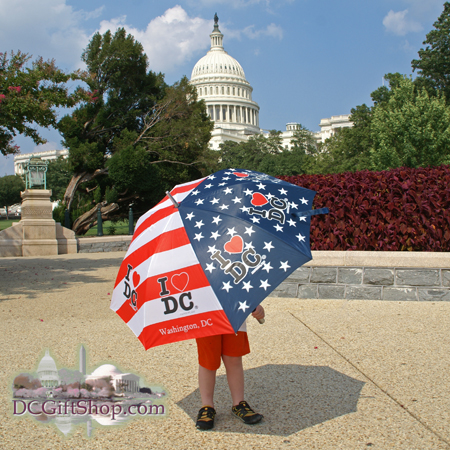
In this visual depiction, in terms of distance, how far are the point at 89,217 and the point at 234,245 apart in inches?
754

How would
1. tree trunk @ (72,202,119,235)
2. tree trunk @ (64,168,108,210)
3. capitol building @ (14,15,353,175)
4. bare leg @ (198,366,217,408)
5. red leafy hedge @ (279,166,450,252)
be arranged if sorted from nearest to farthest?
bare leg @ (198,366,217,408), red leafy hedge @ (279,166,450,252), tree trunk @ (64,168,108,210), tree trunk @ (72,202,119,235), capitol building @ (14,15,353,175)

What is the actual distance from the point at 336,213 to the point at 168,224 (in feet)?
15.6

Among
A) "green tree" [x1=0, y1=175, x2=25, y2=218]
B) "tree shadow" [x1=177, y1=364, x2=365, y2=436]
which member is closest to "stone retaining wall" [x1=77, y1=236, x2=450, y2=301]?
"tree shadow" [x1=177, y1=364, x2=365, y2=436]

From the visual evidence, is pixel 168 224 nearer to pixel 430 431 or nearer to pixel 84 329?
pixel 430 431

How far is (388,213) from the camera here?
22.0 feet

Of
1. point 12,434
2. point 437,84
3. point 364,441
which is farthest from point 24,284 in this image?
point 437,84

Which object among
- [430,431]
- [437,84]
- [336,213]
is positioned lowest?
[430,431]

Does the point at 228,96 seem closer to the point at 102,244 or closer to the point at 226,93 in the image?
the point at 226,93

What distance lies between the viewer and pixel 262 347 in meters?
4.47

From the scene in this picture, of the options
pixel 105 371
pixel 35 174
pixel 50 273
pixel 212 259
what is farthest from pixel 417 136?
pixel 212 259

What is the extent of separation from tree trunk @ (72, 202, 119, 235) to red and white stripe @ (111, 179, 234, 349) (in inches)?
724

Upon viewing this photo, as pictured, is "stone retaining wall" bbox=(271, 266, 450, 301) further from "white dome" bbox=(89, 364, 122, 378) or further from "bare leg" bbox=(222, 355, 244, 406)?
"bare leg" bbox=(222, 355, 244, 406)

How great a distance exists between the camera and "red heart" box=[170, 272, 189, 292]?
97.7 inches

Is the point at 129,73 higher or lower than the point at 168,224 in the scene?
higher
